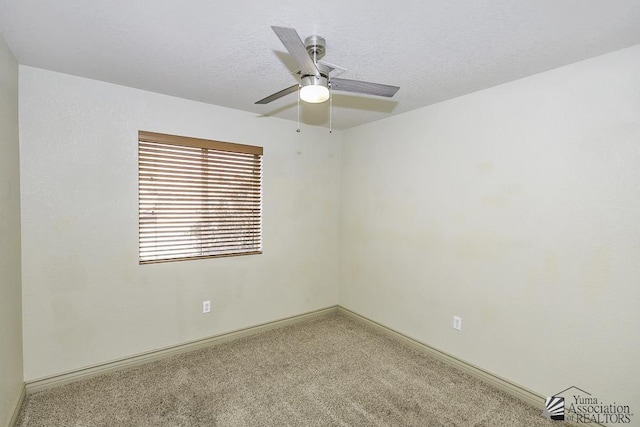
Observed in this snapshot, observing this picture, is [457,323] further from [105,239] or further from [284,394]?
[105,239]

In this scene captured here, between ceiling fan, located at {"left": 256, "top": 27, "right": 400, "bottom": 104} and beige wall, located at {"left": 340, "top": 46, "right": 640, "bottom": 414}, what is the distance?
1.26 metres

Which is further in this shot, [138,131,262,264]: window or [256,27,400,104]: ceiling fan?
[138,131,262,264]: window

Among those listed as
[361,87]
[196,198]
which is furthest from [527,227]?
[196,198]

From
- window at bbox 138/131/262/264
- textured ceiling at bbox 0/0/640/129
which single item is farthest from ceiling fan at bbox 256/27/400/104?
window at bbox 138/131/262/264

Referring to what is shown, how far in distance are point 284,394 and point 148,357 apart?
1.38 m

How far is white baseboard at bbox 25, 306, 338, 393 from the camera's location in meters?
2.48

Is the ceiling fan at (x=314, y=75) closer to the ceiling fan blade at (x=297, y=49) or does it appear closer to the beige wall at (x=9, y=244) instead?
the ceiling fan blade at (x=297, y=49)

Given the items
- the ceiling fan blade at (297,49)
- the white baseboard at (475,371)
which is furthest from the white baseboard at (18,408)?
the white baseboard at (475,371)

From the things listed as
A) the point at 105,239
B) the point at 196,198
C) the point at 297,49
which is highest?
the point at 297,49

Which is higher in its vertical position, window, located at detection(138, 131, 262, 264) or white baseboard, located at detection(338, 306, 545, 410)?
window, located at detection(138, 131, 262, 264)

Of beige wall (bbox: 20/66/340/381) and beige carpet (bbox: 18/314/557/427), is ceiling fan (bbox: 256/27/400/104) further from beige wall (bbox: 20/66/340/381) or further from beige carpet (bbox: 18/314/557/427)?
beige carpet (bbox: 18/314/557/427)

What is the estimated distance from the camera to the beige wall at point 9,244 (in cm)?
192

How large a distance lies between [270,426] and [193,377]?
36.8 inches

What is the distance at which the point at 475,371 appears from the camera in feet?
9.03
